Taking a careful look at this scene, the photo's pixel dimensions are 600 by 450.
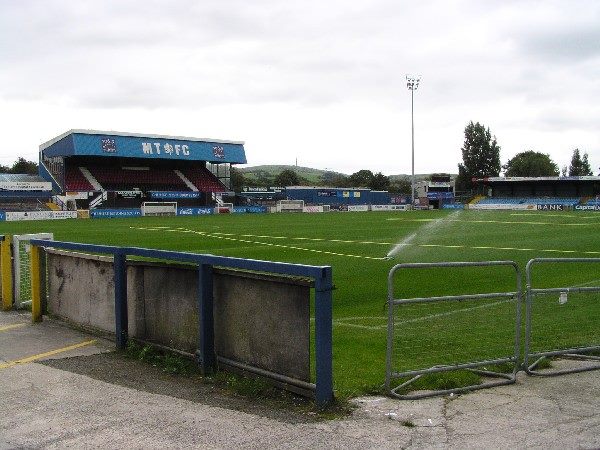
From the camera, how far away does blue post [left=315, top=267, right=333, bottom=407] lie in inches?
225

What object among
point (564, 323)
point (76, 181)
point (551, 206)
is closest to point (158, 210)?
point (76, 181)

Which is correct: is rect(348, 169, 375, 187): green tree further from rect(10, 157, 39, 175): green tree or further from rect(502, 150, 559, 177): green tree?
rect(10, 157, 39, 175): green tree

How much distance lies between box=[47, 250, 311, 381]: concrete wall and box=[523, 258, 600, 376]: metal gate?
2.52 metres

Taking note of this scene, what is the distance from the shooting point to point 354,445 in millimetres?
4863

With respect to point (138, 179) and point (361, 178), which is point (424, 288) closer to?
point (138, 179)

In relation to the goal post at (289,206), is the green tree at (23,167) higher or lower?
higher

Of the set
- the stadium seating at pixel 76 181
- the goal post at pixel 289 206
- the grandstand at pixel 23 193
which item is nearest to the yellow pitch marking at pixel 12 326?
the grandstand at pixel 23 193

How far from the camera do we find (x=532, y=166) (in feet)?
509

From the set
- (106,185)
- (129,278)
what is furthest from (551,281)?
(106,185)

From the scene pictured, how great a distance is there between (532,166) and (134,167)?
335 ft

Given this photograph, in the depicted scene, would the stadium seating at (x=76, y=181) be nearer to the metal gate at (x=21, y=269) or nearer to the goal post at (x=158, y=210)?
the goal post at (x=158, y=210)

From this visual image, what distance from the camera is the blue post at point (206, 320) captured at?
6949mm

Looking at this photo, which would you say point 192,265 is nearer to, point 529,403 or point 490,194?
point 529,403

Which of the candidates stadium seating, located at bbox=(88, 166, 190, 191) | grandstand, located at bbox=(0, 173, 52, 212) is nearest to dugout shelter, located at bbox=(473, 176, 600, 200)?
stadium seating, located at bbox=(88, 166, 190, 191)
